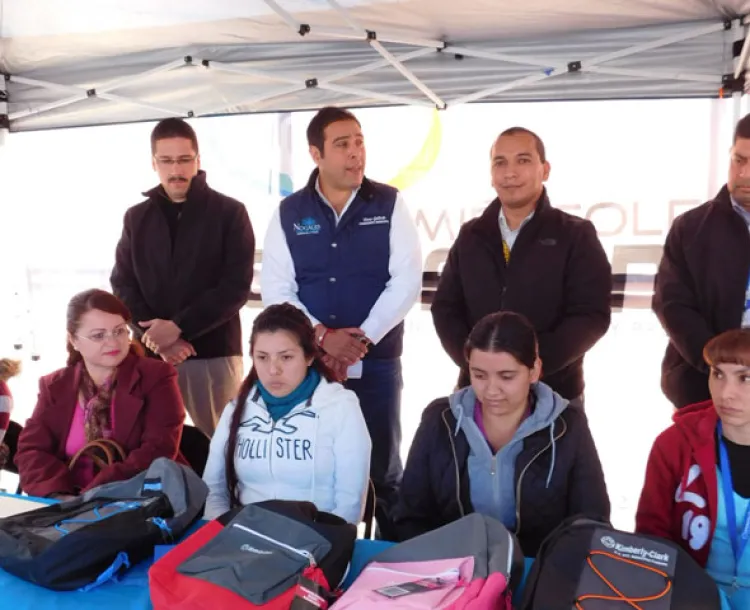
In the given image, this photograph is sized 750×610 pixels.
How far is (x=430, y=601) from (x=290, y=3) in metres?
2.78

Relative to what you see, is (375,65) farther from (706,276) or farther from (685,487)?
(685,487)

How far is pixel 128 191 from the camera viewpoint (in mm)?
4859

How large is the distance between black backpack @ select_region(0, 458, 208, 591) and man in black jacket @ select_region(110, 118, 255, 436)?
44.2 inches

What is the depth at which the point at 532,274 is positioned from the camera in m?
2.30

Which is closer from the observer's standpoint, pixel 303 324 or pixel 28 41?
pixel 303 324

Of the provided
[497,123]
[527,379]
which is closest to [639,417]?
[497,123]

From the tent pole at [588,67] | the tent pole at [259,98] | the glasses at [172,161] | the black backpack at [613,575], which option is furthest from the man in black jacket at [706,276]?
the tent pole at [259,98]

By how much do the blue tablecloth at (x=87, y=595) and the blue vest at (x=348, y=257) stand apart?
1.27 m

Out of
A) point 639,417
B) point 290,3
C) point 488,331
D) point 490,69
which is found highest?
point 290,3

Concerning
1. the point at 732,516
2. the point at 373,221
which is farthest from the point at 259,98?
the point at 732,516

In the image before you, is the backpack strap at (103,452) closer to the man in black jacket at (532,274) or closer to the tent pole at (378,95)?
the man in black jacket at (532,274)

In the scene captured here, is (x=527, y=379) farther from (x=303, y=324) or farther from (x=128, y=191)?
(x=128, y=191)

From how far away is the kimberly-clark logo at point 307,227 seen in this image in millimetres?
2600

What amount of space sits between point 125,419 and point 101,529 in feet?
2.81
